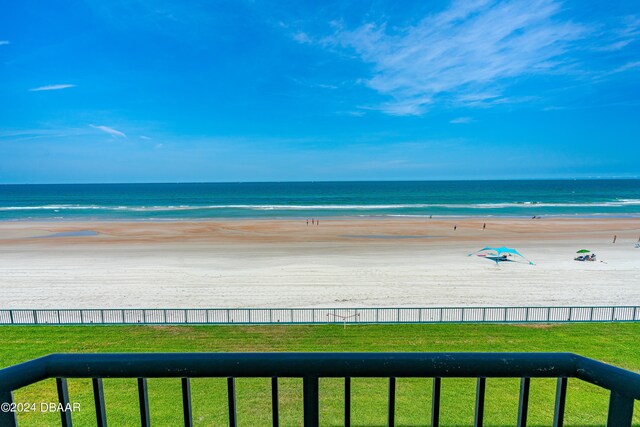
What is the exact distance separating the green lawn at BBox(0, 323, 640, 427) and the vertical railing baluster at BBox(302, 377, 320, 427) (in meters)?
7.08

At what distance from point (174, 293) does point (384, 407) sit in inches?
636

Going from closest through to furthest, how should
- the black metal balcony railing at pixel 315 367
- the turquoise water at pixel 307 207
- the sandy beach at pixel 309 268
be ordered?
the black metal balcony railing at pixel 315 367
the sandy beach at pixel 309 268
the turquoise water at pixel 307 207

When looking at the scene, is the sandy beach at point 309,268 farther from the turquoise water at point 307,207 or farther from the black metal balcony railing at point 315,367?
the turquoise water at point 307,207

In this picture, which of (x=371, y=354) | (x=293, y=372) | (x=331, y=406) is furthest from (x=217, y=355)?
(x=331, y=406)

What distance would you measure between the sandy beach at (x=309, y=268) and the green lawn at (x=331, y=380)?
197 inches

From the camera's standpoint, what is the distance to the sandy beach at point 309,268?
20.4 m

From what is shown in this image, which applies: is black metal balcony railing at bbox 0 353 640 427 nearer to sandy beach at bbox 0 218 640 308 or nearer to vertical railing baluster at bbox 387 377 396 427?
vertical railing baluster at bbox 387 377 396 427

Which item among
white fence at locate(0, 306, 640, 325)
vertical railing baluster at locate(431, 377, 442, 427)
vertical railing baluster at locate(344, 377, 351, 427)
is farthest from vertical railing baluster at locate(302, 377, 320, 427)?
white fence at locate(0, 306, 640, 325)

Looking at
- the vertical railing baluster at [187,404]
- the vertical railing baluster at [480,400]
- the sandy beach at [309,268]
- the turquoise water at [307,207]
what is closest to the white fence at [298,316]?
the sandy beach at [309,268]

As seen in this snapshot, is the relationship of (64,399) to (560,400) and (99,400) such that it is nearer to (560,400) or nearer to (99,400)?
(99,400)

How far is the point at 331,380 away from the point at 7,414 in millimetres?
9923

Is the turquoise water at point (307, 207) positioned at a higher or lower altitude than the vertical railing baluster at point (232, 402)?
lower

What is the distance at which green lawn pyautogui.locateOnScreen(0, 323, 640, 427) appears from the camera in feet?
28.7

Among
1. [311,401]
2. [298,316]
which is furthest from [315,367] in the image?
[298,316]
